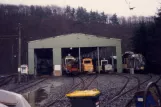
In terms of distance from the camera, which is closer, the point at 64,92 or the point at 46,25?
the point at 64,92

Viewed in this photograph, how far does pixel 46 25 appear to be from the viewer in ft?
330

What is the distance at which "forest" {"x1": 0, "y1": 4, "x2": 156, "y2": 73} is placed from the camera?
7838 centimetres

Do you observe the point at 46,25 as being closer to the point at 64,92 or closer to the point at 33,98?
the point at 64,92

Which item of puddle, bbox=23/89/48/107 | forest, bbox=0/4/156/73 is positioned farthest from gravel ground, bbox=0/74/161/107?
forest, bbox=0/4/156/73

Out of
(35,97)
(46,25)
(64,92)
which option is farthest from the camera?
(46,25)

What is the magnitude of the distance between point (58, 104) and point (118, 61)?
2787 centimetres

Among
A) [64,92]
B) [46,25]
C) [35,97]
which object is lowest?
[64,92]

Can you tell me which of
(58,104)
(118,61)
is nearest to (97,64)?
(118,61)

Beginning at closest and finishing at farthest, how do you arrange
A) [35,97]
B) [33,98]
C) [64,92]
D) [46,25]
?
1. [33,98]
2. [35,97]
3. [64,92]
4. [46,25]

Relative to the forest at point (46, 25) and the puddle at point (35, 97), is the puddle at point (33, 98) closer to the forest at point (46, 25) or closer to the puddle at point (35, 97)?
the puddle at point (35, 97)

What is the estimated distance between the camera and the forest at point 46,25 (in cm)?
7838

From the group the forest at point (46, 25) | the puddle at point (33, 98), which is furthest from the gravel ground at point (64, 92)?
the forest at point (46, 25)

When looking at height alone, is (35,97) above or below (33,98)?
below

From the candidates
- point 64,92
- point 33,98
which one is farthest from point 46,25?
point 33,98
